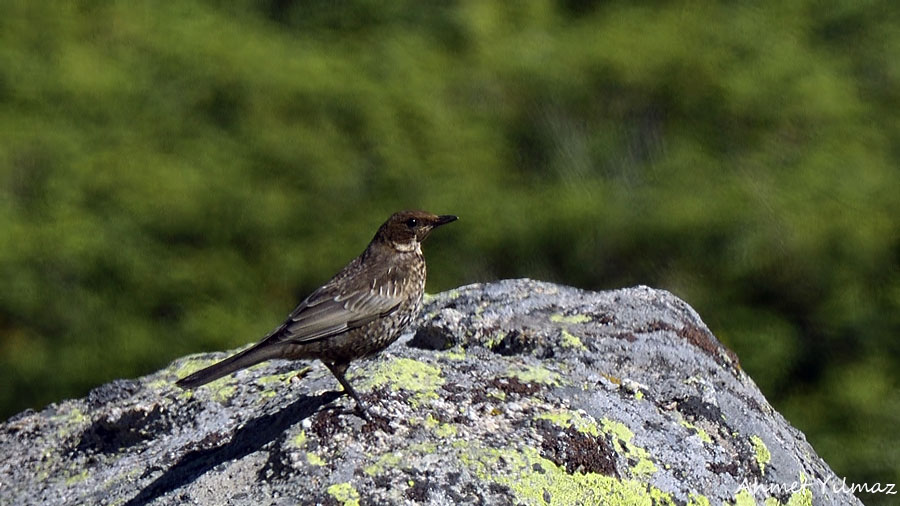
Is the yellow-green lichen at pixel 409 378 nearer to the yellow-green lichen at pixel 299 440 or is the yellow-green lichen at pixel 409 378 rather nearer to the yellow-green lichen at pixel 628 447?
the yellow-green lichen at pixel 299 440

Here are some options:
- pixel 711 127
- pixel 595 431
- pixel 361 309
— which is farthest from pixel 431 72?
pixel 595 431

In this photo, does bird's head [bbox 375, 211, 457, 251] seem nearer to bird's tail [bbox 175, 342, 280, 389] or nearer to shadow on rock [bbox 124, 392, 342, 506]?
bird's tail [bbox 175, 342, 280, 389]

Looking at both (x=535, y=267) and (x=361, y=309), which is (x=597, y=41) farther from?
(x=361, y=309)

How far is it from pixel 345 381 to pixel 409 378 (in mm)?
269

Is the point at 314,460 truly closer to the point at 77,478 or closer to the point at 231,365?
the point at 231,365

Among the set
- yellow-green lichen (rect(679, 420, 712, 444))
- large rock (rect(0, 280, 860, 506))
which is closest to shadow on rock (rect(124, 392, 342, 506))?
large rock (rect(0, 280, 860, 506))

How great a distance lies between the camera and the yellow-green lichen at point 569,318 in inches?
229

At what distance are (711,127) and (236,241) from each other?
15.9 ft

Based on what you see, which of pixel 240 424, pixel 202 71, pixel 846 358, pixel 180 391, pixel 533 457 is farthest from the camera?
pixel 202 71

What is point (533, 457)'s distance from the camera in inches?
166

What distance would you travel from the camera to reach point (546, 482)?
414 cm

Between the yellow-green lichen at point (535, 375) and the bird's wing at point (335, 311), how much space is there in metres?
0.80

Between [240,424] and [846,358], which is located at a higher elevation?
[846,358]

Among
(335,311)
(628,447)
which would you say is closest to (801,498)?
(628,447)
